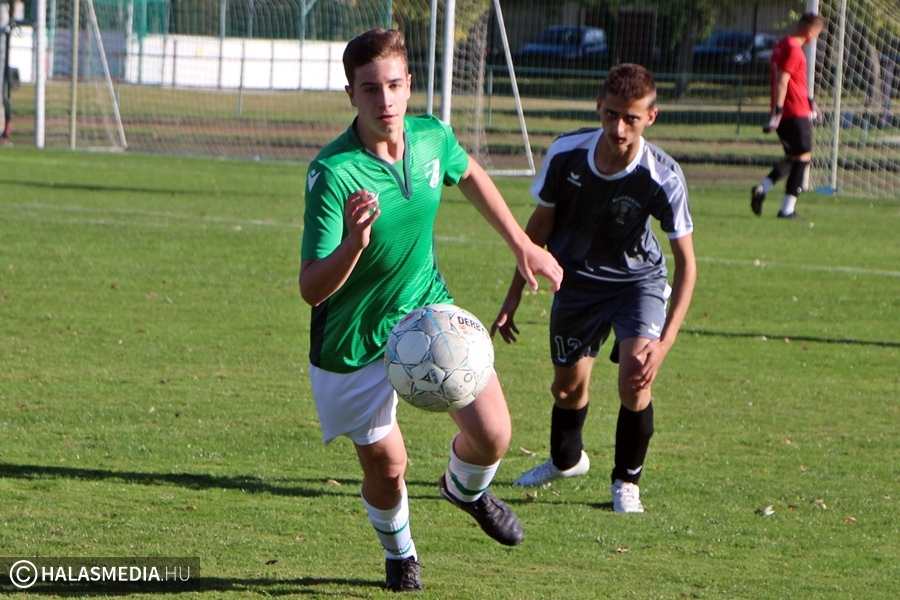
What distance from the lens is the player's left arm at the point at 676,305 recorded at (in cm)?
527

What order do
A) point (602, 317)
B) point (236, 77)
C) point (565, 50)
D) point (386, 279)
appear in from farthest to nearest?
point (565, 50) → point (236, 77) → point (602, 317) → point (386, 279)

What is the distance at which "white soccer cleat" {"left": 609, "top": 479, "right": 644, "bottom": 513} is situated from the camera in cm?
543

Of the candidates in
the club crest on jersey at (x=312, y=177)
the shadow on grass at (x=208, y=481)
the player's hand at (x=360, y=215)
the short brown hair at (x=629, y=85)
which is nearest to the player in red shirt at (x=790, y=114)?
the short brown hair at (x=629, y=85)

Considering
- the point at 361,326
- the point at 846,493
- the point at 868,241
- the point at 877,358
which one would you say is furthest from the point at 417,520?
the point at 868,241

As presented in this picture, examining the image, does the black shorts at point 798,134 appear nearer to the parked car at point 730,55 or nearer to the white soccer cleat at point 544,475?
the white soccer cleat at point 544,475

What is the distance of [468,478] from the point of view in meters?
4.50

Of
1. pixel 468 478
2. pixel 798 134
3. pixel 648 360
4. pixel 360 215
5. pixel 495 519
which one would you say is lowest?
pixel 495 519

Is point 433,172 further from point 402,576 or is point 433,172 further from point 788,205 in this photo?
point 788,205

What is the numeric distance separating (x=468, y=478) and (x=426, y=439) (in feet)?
6.76

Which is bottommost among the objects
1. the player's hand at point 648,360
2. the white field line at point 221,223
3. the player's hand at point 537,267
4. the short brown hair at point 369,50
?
the white field line at point 221,223

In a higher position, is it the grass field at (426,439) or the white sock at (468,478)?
the white sock at (468,478)

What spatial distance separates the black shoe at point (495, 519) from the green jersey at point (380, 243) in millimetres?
671

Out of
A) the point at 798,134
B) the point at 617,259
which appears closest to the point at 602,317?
the point at 617,259

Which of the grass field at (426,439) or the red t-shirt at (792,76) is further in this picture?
the red t-shirt at (792,76)
